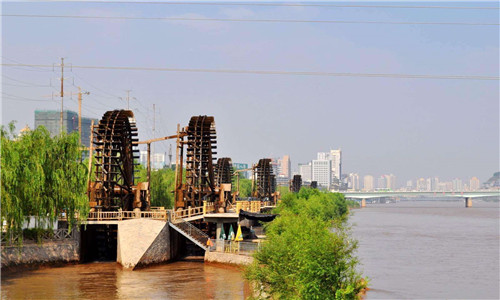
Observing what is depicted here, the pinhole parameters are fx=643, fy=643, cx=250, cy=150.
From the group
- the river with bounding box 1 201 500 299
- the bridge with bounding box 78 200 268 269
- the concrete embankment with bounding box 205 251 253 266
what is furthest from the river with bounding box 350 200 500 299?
the bridge with bounding box 78 200 268 269

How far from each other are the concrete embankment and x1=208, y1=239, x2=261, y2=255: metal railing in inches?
16.0

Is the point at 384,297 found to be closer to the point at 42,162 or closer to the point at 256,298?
the point at 256,298

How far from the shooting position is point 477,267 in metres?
56.3

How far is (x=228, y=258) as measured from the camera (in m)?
45.0

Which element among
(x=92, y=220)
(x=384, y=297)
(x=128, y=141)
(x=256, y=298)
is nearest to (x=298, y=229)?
(x=256, y=298)

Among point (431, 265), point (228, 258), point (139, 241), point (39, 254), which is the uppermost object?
point (139, 241)

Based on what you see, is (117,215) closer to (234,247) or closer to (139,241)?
(139,241)

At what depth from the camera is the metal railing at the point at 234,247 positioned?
1757 inches

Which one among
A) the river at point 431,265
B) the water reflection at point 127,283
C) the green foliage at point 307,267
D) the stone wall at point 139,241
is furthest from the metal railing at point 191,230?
the green foliage at point 307,267

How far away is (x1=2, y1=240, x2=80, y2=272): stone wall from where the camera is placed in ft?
137

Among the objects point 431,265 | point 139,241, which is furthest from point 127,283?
point 431,265

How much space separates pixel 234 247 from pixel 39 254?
1332 cm

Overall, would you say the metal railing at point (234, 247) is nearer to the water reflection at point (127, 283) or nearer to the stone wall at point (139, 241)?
the water reflection at point (127, 283)

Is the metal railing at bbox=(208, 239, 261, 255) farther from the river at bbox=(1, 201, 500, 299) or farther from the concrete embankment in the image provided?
the river at bbox=(1, 201, 500, 299)
